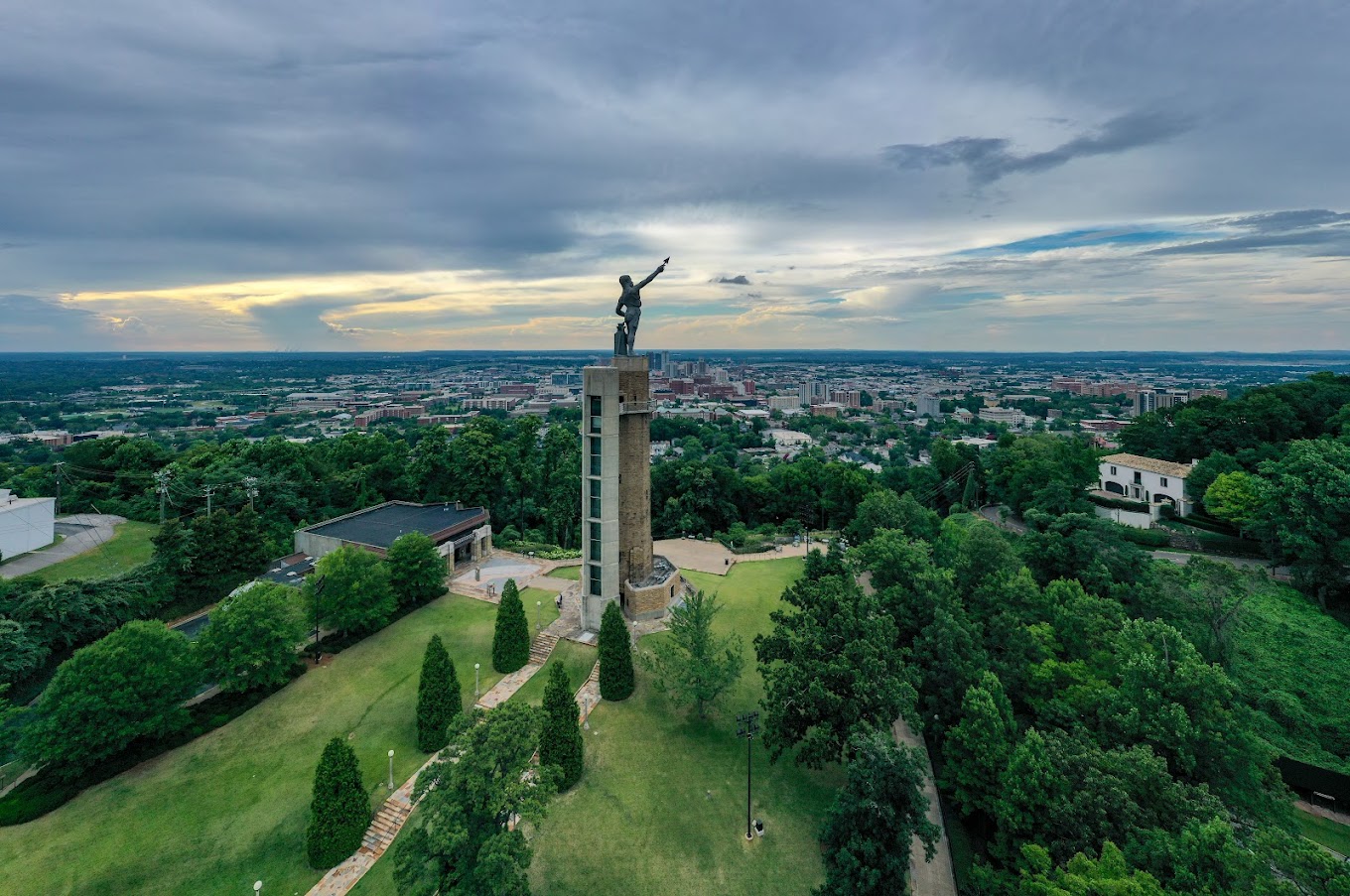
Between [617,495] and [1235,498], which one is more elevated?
[617,495]

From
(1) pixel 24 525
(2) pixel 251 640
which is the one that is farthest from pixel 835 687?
(1) pixel 24 525

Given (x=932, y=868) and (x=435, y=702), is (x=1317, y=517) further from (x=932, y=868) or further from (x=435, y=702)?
(x=435, y=702)

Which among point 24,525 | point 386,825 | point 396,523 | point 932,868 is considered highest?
point 24,525

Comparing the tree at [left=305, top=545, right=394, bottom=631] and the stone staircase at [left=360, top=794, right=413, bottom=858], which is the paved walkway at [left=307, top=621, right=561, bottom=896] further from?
the tree at [left=305, top=545, right=394, bottom=631]

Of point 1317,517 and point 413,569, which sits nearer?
point 1317,517

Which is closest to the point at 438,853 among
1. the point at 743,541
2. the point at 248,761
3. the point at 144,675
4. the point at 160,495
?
the point at 248,761

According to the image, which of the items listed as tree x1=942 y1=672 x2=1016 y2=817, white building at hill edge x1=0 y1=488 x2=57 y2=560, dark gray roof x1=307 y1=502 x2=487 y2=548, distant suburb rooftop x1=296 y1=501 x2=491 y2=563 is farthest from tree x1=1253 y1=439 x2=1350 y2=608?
white building at hill edge x1=0 y1=488 x2=57 y2=560
